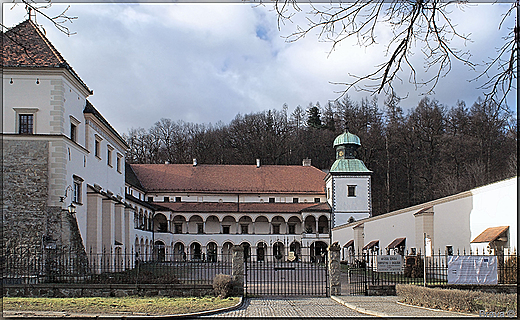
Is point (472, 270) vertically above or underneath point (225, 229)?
above

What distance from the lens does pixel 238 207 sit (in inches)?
2295

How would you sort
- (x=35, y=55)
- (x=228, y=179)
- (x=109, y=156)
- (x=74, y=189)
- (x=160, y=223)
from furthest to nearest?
(x=228, y=179)
(x=160, y=223)
(x=109, y=156)
(x=74, y=189)
(x=35, y=55)

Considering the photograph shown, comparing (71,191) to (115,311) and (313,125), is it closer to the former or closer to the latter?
(115,311)

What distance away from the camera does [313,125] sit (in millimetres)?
77062

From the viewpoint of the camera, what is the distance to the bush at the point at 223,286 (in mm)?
16094

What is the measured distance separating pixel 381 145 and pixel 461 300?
52691 millimetres

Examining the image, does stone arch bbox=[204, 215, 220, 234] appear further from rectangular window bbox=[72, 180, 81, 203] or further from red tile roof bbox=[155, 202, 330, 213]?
rectangular window bbox=[72, 180, 81, 203]

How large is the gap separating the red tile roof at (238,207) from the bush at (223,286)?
40.5 meters

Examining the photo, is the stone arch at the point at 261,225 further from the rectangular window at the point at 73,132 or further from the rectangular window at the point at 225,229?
the rectangular window at the point at 73,132

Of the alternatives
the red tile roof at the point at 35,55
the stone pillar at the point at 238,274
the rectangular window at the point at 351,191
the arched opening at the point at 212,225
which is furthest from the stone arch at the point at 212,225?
the stone pillar at the point at 238,274

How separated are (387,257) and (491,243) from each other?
12.9 ft

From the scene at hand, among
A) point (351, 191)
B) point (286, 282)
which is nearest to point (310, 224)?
point (351, 191)

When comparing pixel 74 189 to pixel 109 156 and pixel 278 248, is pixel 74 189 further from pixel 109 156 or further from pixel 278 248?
pixel 278 248

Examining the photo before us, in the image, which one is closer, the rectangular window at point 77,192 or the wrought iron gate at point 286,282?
the wrought iron gate at point 286,282
